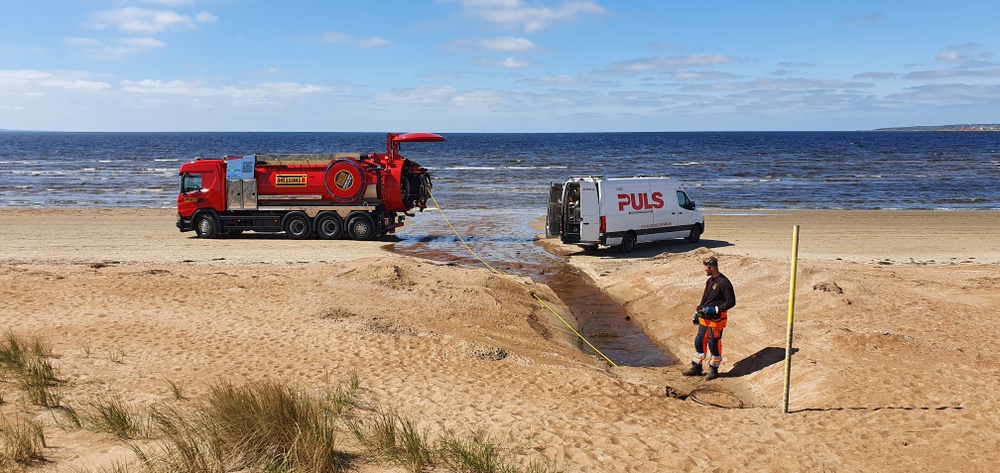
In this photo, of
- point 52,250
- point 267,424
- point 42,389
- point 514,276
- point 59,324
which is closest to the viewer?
point 267,424

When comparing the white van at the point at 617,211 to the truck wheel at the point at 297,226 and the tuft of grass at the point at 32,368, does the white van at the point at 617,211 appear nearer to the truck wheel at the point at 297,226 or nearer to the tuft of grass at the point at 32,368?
the truck wheel at the point at 297,226

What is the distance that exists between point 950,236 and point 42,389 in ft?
88.2

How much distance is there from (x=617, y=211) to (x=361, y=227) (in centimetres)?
866

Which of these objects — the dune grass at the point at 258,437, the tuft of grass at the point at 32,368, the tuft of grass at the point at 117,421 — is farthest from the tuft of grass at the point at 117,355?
the tuft of grass at the point at 117,421

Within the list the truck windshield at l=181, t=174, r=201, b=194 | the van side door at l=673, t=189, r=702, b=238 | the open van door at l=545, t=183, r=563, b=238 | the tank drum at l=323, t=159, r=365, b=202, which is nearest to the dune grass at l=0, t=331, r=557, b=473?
the open van door at l=545, t=183, r=563, b=238

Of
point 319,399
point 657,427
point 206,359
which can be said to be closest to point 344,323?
point 206,359

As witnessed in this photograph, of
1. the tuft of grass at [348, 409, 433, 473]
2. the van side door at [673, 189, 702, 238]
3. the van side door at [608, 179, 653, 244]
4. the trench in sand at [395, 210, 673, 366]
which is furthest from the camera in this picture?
the van side door at [673, 189, 702, 238]

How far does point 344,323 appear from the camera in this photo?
1284 cm

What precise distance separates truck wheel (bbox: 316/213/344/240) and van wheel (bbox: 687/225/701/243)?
11568 mm

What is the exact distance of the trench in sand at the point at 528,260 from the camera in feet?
45.4

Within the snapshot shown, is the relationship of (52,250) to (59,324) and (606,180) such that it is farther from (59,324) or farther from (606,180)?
(606,180)

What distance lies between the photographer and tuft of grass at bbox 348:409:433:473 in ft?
23.3

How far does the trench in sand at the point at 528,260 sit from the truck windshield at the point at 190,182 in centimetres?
705

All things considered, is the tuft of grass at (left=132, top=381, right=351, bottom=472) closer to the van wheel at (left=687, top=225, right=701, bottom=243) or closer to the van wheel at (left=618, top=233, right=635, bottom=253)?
the van wheel at (left=618, top=233, right=635, bottom=253)
